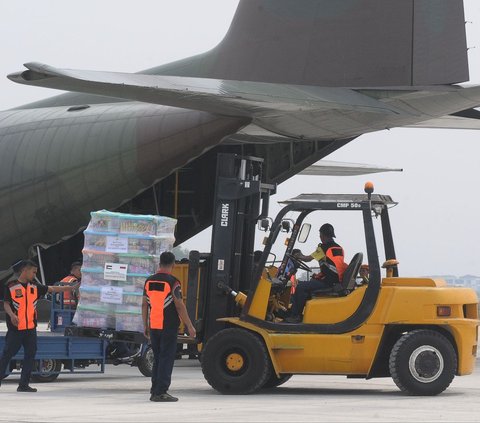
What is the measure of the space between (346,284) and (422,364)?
1191mm

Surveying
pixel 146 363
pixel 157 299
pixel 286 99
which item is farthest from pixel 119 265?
pixel 286 99

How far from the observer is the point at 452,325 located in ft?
38.0

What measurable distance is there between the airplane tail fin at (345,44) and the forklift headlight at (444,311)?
6.24 m

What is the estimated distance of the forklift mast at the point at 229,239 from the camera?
490 inches

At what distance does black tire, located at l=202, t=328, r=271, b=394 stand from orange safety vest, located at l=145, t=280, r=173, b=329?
2.97ft

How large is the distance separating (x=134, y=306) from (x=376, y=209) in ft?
9.84

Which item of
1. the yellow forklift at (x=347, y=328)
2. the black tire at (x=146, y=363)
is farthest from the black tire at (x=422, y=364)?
the black tire at (x=146, y=363)

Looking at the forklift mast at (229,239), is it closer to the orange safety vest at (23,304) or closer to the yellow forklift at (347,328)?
the yellow forklift at (347,328)

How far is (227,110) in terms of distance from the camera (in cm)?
1711

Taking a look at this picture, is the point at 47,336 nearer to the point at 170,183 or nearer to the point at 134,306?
the point at 134,306

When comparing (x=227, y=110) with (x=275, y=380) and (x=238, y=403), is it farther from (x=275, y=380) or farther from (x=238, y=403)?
(x=238, y=403)

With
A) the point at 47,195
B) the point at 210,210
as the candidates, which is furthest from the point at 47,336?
the point at 210,210

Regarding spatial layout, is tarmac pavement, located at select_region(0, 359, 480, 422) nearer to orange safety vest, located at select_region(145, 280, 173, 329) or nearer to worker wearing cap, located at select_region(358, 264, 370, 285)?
orange safety vest, located at select_region(145, 280, 173, 329)

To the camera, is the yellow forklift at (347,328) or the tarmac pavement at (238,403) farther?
the yellow forklift at (347,328)
